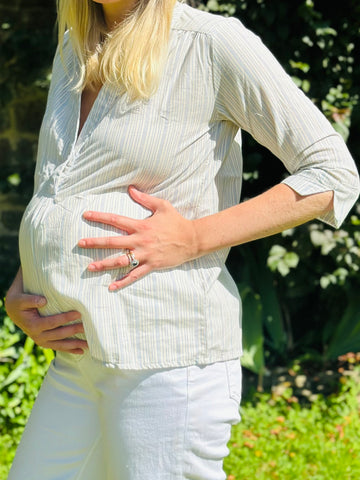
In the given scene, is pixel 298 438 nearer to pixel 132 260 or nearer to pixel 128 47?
pixel 132 260

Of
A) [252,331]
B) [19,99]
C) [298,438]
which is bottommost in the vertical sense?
[298,438]

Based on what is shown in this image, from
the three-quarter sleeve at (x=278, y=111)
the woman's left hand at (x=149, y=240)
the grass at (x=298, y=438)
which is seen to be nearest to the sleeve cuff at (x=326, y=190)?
the three-quarter sleeve at (x=278, y=111)

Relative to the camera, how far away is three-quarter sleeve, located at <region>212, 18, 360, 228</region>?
1.49 metres

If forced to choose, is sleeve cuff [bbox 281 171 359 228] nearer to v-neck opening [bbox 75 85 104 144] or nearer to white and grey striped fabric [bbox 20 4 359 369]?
white and grey striped fabric [bbox 20 4 359 369]

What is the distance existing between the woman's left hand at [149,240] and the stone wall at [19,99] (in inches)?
113

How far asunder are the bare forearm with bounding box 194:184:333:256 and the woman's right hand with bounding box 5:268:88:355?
0.34 metres

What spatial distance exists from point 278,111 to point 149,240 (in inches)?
15.5

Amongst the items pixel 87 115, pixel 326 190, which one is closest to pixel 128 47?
pixel 87 115

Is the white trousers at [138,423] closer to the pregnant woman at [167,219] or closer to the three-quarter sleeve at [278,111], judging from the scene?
the pregnant woman at [167,219]

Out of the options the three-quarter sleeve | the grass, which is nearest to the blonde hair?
the three-quarter sleeve

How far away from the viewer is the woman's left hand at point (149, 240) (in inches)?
59.2

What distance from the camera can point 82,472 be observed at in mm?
1679

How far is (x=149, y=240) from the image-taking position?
4.99 ft

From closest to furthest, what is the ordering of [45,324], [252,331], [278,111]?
[278,111], [45,324], [252,331]
